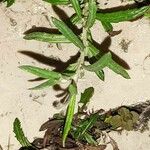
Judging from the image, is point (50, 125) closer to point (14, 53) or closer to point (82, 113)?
point (82, 113)

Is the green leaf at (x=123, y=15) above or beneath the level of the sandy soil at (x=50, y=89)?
above

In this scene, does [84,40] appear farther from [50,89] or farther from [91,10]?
[50,89]

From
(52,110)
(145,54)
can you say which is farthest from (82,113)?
(145,54)

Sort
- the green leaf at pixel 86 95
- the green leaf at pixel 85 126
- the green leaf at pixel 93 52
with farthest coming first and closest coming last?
the green leaf at pixel 86 95
the green leaf at pixel 85 126
the green leaf at pixel 93 52

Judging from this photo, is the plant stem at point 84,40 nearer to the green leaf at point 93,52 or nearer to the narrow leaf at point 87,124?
the green leaf at point 93,52

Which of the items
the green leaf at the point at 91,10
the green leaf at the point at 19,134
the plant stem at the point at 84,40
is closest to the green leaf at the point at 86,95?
the green leaf at the point at 19,134

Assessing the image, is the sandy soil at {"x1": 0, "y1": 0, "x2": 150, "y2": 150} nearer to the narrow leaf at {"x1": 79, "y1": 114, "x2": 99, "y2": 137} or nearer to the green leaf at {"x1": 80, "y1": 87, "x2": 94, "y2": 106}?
the green leaf at {"x1": 80, "y1": 87, "x2": 94, "y2": 106}

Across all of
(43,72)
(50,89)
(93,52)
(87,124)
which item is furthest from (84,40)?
(50,89)
